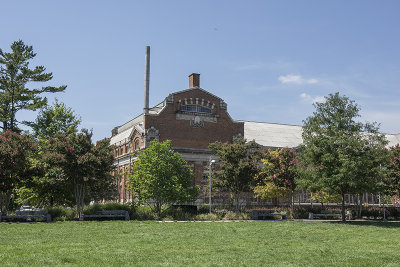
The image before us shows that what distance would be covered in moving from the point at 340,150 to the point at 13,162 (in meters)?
21.7

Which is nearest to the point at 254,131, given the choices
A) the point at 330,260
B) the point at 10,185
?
the point at 10,185

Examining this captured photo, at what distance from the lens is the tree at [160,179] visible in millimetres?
32250

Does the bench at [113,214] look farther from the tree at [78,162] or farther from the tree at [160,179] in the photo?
the tree at [160,179]

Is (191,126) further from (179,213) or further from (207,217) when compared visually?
A: (207,217)

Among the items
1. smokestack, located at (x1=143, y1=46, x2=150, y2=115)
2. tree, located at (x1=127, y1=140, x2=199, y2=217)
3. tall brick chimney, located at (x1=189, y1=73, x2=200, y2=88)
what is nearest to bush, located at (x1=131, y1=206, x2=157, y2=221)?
tree, located at (x1=127, y1=140, x2=199, y2=217)

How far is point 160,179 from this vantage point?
106 ft

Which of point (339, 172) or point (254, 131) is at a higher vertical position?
point (254, 131)

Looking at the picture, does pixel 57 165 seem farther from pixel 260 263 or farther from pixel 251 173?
pixel 260 263

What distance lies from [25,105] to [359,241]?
38.0 meters

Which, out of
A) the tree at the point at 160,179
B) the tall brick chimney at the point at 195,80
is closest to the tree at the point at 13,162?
A: the tree at the point at 160,179

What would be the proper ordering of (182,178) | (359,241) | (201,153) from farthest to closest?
(201,153) → (182,178) → (359,241)

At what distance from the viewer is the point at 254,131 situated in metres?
62.4

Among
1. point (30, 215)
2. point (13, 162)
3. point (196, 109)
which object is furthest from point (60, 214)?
point (196, 109)

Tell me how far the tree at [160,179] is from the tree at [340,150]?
9.83 meters
